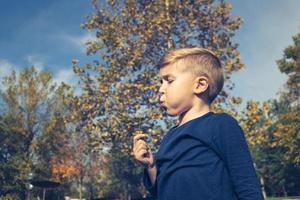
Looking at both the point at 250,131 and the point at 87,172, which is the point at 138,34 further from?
the point at 87,172

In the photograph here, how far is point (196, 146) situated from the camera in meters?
1.93

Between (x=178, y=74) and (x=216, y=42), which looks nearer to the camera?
(x=178, y=74)

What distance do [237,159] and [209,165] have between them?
0.16m

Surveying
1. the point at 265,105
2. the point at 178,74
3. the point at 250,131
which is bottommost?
the point at 178,74

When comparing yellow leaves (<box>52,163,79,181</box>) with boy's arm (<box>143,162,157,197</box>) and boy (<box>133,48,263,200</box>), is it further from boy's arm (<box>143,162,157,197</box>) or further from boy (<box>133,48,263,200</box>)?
boy (<box>133,48,263,200</box>)

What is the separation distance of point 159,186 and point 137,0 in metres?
16.3

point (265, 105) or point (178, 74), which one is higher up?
point (265, 105)

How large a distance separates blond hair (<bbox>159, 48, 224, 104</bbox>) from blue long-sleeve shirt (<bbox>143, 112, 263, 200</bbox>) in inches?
8.2

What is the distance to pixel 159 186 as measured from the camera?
1998 millimetres

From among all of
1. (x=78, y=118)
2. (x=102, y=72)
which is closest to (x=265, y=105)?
(x=102, y=72)

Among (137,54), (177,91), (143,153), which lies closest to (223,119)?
(177,91)

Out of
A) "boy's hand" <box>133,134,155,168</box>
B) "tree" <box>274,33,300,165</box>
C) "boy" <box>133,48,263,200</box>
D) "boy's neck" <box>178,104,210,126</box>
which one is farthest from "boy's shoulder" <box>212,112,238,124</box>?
"tree" <box>274,33,300,165</box>

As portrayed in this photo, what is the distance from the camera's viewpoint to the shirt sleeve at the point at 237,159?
1.71 metres

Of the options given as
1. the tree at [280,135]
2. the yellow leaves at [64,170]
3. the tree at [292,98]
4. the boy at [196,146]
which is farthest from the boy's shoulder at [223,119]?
the yellow leaves at [64,170]
